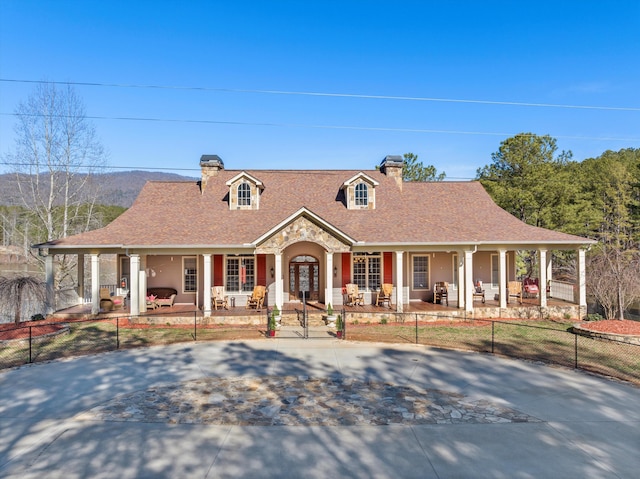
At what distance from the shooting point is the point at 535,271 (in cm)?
3167

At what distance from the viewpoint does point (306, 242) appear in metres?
19.6

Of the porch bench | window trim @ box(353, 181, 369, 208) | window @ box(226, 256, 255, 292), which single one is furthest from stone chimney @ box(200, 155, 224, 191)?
window trim @ box(353, 181, 369, 208)

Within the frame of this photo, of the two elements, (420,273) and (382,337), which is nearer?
(382,337)

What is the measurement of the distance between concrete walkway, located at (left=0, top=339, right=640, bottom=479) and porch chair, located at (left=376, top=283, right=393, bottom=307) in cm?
818

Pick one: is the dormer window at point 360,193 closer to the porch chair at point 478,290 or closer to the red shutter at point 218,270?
the porch chair at point 478,290

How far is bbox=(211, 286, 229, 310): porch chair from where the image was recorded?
1844cm

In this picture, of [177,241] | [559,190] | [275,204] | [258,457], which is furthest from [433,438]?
[559,190]

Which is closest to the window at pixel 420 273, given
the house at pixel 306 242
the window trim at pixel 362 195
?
the house at pixel 306 242

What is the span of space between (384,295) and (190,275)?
965 centimetres

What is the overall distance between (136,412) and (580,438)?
27.0 feet

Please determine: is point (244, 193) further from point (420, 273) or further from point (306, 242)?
point (420, 273)

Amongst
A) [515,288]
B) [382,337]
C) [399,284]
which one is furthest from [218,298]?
[515,288]

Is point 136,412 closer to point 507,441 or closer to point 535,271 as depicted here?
point 507,441

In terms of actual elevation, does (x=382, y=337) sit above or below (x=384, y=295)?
below
